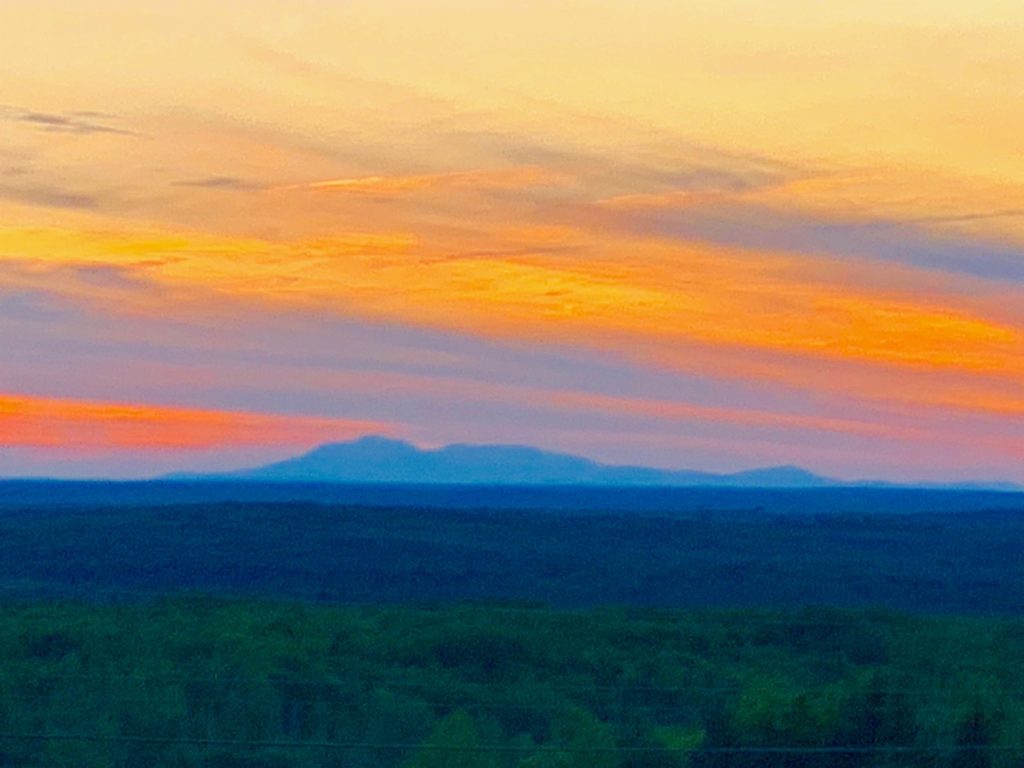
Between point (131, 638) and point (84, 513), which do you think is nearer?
point (131, 638)

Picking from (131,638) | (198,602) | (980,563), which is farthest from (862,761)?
(980,563)

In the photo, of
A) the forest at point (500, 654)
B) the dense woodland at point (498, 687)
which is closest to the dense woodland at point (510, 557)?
the forest at point (500, 654)

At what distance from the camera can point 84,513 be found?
108 meters

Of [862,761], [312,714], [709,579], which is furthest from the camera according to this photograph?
[709,579]

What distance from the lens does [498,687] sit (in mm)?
31734

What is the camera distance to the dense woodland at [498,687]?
761 inches

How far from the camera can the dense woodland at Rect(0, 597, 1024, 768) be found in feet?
63.4

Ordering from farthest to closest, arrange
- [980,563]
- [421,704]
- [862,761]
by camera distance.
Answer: [980,563] → [421,704] → [862,761]

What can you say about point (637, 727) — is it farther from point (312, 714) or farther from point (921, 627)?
point (921, 627)

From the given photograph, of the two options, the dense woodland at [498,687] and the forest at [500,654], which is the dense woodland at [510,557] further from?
the dense woodland at [498,687]

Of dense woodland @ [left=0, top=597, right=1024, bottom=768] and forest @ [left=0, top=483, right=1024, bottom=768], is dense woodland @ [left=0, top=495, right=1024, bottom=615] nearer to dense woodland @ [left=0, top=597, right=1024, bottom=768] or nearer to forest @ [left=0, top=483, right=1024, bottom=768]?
forest @ [left=0, top=483, right=1024, bottom=768]

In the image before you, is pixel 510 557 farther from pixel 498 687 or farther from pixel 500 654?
pixel 498 687

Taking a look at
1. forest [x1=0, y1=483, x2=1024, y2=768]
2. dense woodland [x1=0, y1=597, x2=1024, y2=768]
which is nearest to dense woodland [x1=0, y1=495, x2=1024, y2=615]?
forest [x1=0, y1=483, x2=1024, y2=768]

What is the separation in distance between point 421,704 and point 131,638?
973cm
